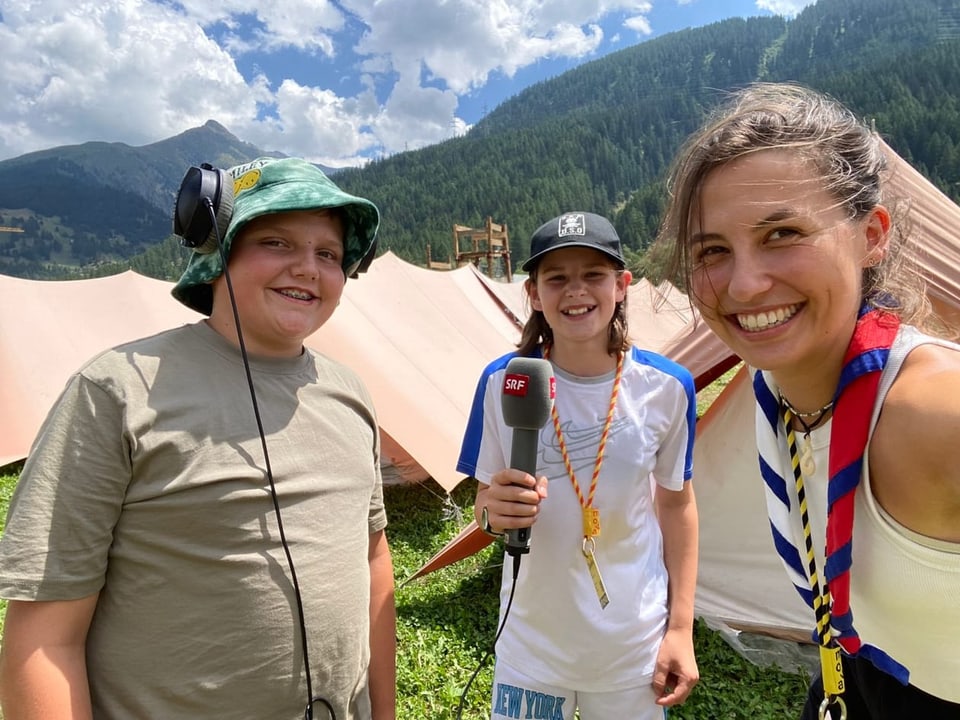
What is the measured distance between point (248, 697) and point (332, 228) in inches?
44.1

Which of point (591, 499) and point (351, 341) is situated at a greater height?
point (351, 341)

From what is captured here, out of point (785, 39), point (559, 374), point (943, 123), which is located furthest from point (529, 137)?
point (559, 374)

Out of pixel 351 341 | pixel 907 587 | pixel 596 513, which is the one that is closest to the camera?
pixel 907 587

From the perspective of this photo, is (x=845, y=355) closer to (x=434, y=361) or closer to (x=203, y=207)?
(x=203, y=207)

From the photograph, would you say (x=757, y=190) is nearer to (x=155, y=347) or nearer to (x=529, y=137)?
(x=155, y=347)

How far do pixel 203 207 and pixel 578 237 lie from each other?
1.09 meters

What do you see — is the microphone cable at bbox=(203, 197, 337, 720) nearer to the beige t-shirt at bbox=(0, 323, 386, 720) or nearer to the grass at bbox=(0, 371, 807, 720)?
the beige t-shirt at bbox=(0, 323, 386, 720)

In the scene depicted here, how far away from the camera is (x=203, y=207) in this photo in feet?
4.30

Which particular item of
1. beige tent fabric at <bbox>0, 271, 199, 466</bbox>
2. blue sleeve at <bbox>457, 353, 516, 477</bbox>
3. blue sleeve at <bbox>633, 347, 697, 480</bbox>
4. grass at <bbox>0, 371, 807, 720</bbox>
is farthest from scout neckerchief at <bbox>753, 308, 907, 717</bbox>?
beige tent fabric at <bbox>0, 271, 199, 466</bbox>

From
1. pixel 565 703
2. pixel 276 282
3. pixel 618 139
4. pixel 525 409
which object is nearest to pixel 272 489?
pixel 276 282

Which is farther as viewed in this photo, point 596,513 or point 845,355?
point 596,513

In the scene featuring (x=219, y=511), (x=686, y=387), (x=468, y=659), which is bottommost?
(x=468, y=659)

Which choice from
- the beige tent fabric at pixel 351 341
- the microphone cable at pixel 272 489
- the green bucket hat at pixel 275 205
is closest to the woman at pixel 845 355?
the green bucket hat at pixel 275 205

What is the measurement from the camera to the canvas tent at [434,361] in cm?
350
